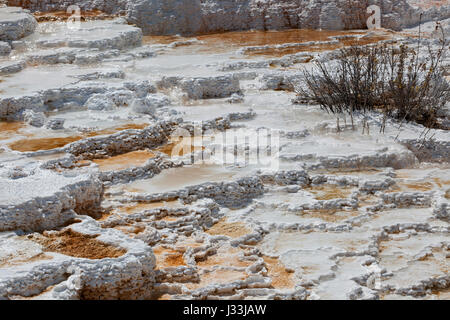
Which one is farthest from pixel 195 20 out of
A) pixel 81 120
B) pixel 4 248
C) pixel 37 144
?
pixel 4 248

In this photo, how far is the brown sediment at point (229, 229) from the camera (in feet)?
15.4

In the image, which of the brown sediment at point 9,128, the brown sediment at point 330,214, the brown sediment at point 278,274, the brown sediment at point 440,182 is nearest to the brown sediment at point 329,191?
the brown sediment at point 330,214

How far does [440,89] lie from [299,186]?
2.38 m

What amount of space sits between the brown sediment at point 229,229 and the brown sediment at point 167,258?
0.45 metres

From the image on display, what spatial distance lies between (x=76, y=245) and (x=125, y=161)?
1.72m

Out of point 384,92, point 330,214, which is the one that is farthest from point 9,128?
point 384,92

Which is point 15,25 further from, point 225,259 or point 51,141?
point 225,259

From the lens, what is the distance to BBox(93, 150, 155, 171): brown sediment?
18.0 ft

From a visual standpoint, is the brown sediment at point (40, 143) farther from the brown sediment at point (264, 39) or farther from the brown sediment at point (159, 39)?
the brown sediment at point (159, 39)

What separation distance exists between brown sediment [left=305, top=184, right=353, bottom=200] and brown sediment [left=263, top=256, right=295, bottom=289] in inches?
41.0

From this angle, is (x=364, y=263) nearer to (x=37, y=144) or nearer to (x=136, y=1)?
(x=37, y=144)

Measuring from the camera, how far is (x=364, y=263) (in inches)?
166

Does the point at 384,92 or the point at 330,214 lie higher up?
the point at 384,92

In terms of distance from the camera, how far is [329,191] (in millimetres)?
5332
